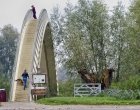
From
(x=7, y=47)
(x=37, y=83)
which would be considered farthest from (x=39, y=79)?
(x=7, y=47)

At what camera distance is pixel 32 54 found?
38750 mm

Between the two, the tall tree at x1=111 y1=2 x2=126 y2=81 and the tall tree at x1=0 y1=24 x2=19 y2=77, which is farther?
the tall tree at x1=0 y1=24 x2=19 y2=77

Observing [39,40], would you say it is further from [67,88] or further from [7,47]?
[7,47]

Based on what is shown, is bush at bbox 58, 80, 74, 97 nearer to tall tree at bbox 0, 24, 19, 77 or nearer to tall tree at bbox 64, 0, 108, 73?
tall tree at bbox 64, 0, 108, 73

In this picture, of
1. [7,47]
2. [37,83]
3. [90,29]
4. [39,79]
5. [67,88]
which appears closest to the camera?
[39,79]

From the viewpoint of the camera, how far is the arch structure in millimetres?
35041

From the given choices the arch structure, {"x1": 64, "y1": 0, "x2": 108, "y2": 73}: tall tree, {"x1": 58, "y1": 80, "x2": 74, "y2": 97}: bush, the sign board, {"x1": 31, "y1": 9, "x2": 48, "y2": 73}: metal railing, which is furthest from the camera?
{"x1": 58, "y1": 80, "x2": 74, "y2": 97}: bush

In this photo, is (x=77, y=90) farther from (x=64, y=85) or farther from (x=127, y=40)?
(x=64, y=85)

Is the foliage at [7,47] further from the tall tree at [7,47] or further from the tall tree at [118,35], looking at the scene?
the tall tree at [118,35]

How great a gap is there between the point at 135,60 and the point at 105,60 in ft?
9.49

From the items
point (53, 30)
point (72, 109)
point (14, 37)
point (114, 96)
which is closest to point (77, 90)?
point (114, 96)

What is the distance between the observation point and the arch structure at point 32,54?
3504 centimetres

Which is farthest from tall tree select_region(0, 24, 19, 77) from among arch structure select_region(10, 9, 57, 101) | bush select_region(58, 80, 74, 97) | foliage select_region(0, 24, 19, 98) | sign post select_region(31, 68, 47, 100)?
sign post select_region(31, 68, 47, 100)

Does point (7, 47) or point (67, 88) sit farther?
point (7, 47)
